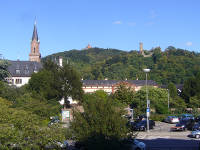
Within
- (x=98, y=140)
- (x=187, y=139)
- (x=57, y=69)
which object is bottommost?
(x=187, y=139)

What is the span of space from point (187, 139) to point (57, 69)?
45.1 meters

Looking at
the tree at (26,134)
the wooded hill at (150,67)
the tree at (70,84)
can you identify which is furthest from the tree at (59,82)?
the wooded hill at (150,67)

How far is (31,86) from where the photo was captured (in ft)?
212

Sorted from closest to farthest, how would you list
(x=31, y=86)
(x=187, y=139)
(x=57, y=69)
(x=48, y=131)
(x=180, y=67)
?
(x=48, y=131) → (x=187, y=139) → (x=31, y=86) → (x=57, y=69) → (x=180, y=67)

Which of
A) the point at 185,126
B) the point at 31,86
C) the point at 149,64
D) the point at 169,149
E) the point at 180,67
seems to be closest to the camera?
the point at 169,149

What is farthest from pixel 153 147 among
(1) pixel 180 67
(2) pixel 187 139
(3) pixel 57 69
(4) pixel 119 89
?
(1) pixel 180 67

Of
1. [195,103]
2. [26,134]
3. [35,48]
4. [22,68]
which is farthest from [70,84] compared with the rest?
[26,134]

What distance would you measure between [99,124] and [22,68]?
250 ft

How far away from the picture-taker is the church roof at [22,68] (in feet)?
292

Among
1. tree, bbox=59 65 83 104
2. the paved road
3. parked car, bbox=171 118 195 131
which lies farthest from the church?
the paved road

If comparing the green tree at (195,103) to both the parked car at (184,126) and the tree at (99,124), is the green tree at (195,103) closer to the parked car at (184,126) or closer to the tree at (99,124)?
the parked car at (184,126)

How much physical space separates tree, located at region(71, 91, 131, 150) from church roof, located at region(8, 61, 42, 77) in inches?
2836

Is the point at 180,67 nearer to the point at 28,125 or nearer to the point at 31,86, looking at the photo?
the point at 31,86

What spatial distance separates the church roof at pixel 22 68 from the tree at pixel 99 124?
2836 inches
